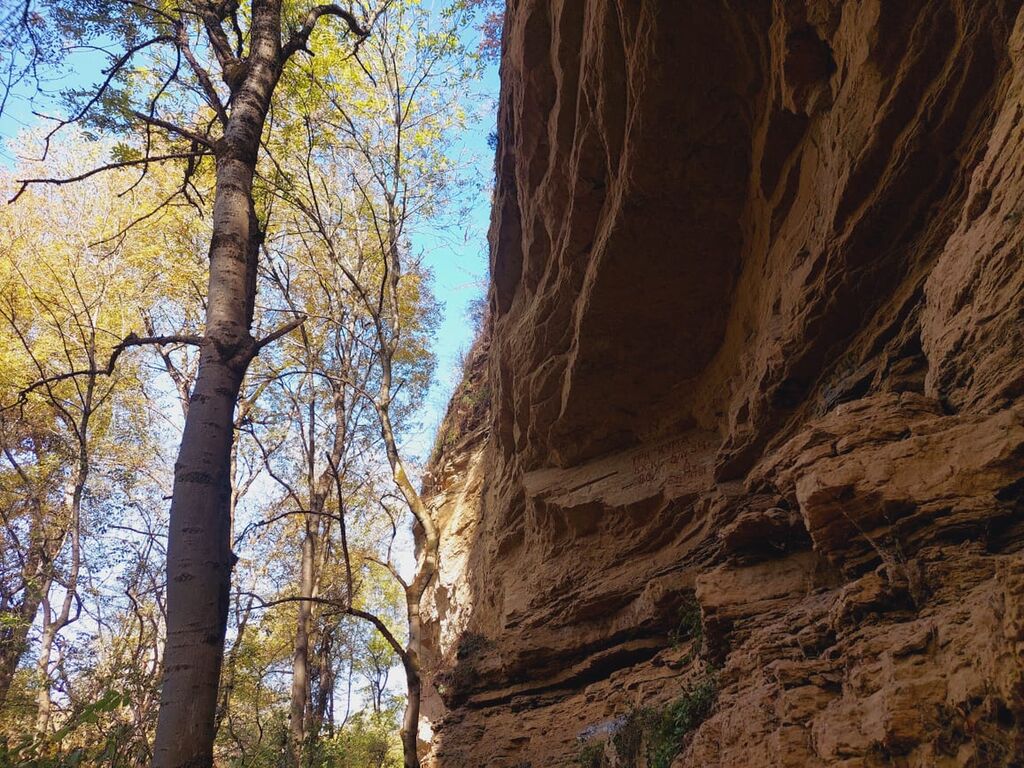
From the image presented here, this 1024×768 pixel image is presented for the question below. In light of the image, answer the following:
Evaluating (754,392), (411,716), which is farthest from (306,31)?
(411,716)

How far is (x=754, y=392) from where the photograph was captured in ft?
19.6

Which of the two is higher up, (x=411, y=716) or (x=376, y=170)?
(x=376, y=170)

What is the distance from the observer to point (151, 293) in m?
15.7

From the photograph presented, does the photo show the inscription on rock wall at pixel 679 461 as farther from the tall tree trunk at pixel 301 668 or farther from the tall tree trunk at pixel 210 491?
the tall tree trunk at pixel 210 491

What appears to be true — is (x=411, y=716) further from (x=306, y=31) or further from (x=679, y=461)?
(x=306, y=31)

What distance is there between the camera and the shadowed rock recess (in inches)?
126

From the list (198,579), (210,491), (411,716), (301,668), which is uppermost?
(210,491)

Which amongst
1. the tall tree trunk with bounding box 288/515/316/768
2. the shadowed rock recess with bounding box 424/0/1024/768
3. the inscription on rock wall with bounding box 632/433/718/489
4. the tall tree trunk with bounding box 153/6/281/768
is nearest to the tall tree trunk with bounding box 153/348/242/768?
the tall tree trunk with bounding box 153/6/281/768

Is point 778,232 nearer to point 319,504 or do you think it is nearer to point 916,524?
point 916,524

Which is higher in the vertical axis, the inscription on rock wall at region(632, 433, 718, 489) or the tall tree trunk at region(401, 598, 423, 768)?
the inscription on rock wall at region(632, 433, 718, 489)

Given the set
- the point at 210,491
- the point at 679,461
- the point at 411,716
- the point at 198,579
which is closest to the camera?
the point at 198,579

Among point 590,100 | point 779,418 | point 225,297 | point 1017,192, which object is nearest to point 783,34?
point 590,100

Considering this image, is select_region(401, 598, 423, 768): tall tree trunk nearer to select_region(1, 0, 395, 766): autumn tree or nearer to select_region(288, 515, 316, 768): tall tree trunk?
select_region(1, 0, 395, 766): autumn tree

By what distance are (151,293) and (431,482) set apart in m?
7.97
